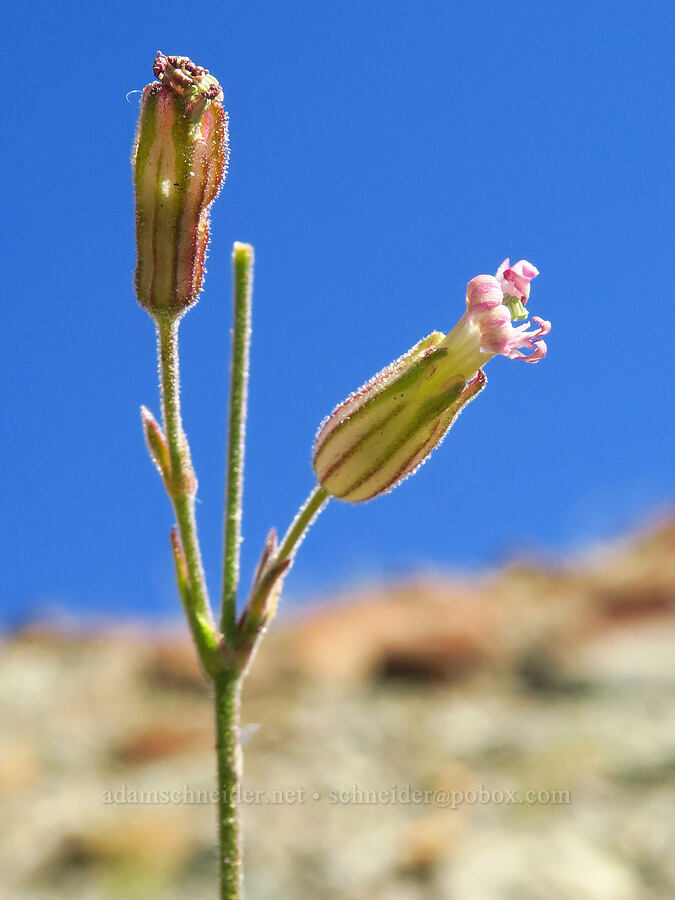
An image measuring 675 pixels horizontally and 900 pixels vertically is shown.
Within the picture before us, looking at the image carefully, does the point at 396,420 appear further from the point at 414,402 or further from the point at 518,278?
the point at 518,278

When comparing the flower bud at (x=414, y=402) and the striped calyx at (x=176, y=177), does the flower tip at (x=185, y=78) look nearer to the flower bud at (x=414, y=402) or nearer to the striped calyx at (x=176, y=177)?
the striped calyx at (x=176, y=177)

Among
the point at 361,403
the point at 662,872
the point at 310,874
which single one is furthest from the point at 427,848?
the point at 361,403

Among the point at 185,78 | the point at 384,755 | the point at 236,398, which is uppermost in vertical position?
the point at 185,78

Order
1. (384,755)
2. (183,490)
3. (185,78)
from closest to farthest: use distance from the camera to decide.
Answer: (185,78), (183,490), (384,755)

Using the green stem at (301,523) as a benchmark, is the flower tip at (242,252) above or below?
above

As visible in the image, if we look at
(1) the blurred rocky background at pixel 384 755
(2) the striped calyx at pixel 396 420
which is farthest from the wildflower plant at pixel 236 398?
(1) the blurred rocky background at pixel 384 755

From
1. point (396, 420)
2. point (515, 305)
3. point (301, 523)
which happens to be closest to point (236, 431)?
point (301, 523)
